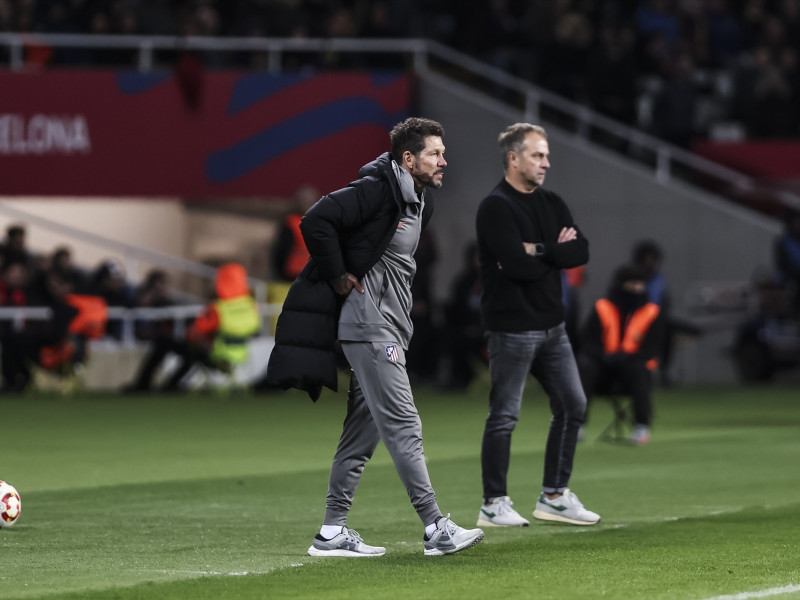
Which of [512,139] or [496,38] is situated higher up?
[496,38]

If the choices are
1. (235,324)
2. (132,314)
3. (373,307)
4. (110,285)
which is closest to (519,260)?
(373,307)

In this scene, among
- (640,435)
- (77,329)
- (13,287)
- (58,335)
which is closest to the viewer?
(640,435)

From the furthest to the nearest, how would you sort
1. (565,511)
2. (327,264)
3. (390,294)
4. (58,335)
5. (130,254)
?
(130,254), (58,335), (565,511), (390,294), (327,264)

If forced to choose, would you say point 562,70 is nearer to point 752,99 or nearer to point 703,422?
point 752,99

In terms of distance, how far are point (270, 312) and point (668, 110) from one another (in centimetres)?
715

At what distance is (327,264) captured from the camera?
322 inches

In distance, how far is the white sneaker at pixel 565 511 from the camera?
988 centimetres

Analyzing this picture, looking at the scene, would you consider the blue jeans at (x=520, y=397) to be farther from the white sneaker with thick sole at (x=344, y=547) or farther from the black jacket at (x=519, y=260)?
the white sneaker with thick sole at (x=344, y=547)

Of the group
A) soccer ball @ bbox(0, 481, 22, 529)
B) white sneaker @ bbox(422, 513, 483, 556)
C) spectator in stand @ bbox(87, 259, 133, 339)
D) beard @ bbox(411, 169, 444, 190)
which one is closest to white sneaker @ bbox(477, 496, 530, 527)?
white sneaker @ bbox(422, 513, 483, 556)

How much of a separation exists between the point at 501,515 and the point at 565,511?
41cm

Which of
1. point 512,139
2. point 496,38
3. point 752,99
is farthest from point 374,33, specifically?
point 512,139

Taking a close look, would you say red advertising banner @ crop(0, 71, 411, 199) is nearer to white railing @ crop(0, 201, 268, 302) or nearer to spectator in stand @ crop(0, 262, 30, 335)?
white railing @ crop(0, 201, 268, 302)

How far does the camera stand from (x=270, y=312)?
24.2 m

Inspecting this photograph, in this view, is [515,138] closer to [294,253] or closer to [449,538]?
[449,538]
